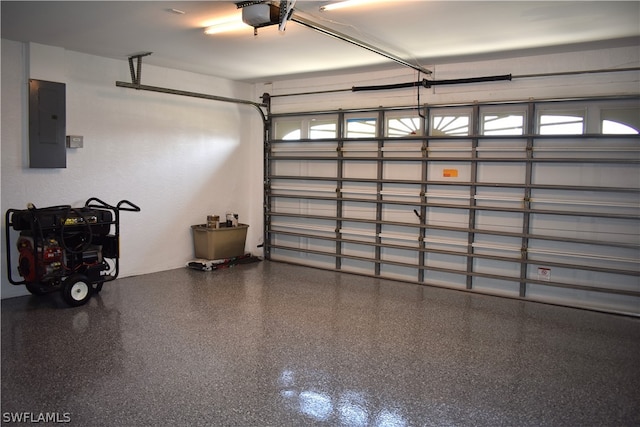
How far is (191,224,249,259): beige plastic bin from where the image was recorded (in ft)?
24.1

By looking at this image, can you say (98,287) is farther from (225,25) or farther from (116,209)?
(225,25)

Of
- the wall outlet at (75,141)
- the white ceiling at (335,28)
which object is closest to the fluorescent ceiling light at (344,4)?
the white ceiling at (335,28)

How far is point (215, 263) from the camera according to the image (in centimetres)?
725

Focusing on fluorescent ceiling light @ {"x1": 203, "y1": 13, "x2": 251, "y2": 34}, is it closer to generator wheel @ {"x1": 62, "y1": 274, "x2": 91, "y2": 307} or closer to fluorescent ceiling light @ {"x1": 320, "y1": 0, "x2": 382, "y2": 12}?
fluorescent ceiling light @ {"x1": 320, "y1": 0, "x2": 382, "y2": 12}

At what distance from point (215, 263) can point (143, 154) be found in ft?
6.26

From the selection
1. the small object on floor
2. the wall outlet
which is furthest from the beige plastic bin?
the wall outlet

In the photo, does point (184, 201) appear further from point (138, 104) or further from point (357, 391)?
point (357, 391)

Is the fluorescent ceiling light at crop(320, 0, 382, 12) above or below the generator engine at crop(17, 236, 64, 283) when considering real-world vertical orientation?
above

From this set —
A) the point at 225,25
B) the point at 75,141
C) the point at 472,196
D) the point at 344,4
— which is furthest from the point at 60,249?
the point at 472,196

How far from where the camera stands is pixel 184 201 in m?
7.40

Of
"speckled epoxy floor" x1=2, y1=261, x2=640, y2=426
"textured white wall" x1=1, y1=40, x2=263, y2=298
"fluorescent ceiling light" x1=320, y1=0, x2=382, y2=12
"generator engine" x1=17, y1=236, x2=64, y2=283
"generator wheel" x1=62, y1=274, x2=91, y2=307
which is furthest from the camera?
"textured white wall" x1=1, y1=40, x2=263, y2=298

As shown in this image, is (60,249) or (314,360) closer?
(314,360)

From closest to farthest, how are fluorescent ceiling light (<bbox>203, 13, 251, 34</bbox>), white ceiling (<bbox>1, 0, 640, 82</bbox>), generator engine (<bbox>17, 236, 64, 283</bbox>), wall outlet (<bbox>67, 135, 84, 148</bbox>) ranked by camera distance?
white ceiling (<bbox>1, 0, 640, 82</bbox>) → fluorescent ceiling light (<bbox>203, 13, 251, 34</bbox>) → generator engine (<bbox>17, 236, 64, 283</bbox>) → wall outlet (<bbox>67, 135, 84, 148</bbox>)

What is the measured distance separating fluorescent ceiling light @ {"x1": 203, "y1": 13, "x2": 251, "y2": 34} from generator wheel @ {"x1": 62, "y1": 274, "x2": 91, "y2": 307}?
9.83 feet
